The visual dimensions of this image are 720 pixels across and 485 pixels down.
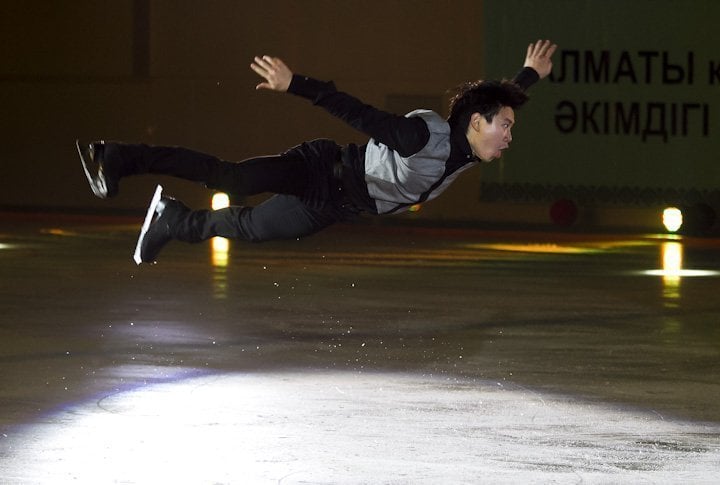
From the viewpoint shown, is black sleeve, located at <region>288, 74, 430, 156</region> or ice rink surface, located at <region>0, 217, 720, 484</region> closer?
ice rink surface, located at <region>0, 217, 720, 484</region>

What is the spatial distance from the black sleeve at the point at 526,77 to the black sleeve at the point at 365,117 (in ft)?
4.82

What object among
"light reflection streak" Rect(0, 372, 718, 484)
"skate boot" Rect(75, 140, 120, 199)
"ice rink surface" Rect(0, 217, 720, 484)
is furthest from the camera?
"skate boot" Rect(75, 140, 120, 199)

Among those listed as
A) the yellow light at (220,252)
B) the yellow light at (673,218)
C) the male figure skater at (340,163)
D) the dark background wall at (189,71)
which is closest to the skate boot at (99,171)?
the male figure skater at (340,163)

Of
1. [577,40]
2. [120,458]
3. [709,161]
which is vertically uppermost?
[577,40]

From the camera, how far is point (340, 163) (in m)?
9.31

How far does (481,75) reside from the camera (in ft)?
100

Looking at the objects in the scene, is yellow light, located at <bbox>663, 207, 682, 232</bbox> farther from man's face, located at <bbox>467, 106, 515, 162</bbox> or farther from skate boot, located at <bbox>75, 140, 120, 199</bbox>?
skate boot, located at <bbox>75, 140, 120, 199</bbox>

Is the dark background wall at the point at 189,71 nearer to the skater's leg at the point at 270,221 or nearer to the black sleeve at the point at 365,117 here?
the skater's leg at the point at 270,221

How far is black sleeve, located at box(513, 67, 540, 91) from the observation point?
32.3ft

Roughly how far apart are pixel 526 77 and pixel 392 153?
54.2 inches

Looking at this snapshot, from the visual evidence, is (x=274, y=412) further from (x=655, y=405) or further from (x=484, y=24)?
(x=484, y=24)

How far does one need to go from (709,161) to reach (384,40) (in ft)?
23.9

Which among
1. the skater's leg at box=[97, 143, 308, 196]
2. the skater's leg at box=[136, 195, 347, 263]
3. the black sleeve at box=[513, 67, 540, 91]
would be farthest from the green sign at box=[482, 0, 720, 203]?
the skater's leg at box=[97, 143, 308, 196]

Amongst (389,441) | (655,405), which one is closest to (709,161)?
(655,405)
